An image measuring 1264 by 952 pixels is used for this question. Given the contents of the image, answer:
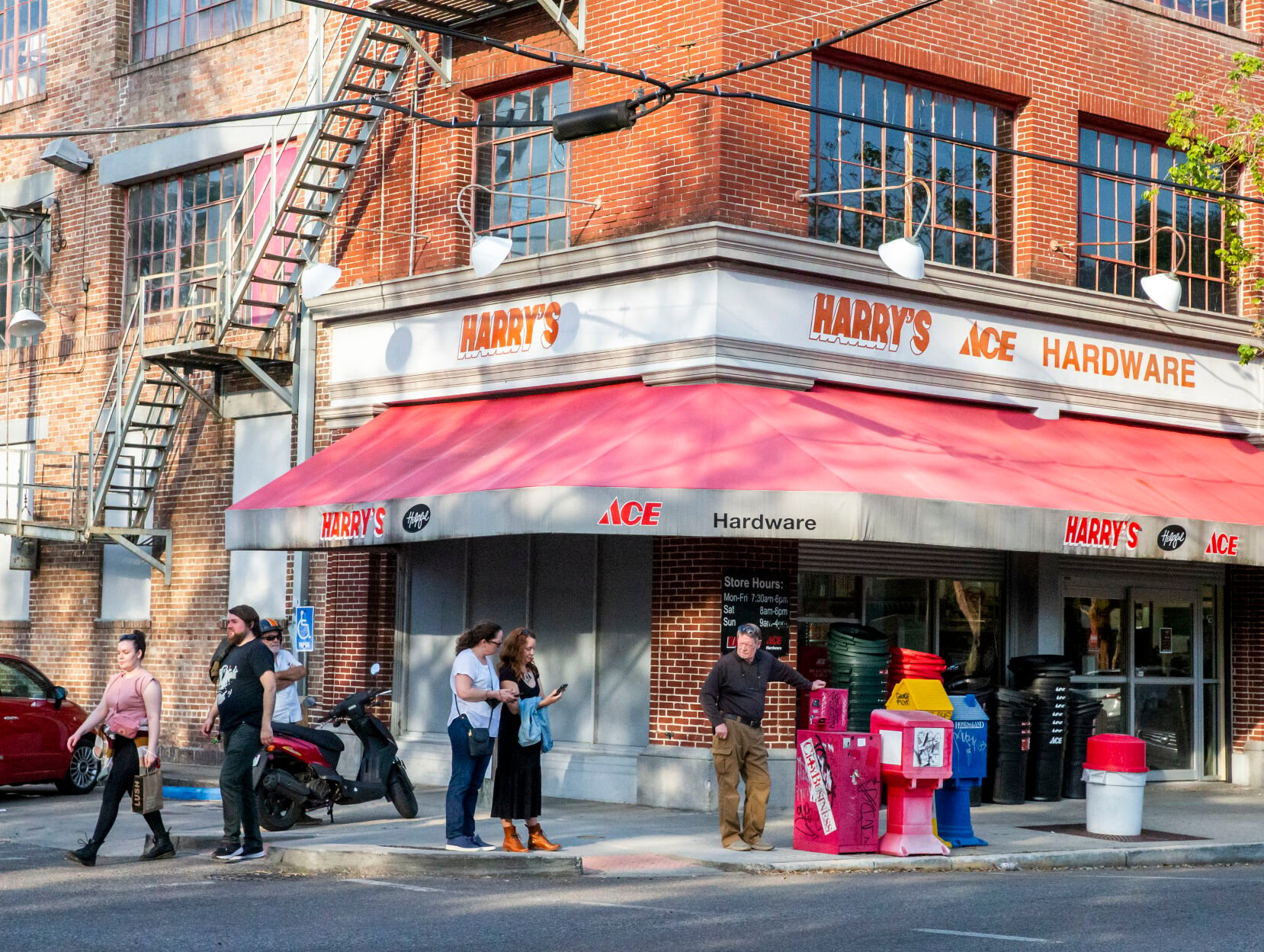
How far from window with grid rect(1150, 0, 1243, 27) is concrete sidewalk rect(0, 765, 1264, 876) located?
30.8ft

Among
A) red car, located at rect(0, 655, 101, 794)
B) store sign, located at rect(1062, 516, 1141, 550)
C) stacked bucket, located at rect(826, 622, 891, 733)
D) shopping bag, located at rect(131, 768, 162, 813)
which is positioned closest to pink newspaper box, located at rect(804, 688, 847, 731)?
stacked bucket, located at rect(826, 622, 891, 733)

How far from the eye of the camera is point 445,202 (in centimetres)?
1839

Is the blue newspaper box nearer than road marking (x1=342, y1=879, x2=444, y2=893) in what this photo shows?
No

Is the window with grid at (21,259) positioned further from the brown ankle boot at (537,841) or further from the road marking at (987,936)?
the road marking at (987,936)

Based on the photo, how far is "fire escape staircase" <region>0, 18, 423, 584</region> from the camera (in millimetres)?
18969

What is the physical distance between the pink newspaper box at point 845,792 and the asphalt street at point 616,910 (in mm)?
553

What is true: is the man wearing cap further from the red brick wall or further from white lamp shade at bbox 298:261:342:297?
white lamp shade at bbox 298:261:342:297

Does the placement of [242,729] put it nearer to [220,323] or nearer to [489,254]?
[489,254]

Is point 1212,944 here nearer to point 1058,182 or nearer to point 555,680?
point 555,680

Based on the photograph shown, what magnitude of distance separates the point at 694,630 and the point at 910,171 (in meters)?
5.51

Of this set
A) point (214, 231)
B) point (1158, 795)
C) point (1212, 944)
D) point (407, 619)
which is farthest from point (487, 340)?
point (1212, 944)

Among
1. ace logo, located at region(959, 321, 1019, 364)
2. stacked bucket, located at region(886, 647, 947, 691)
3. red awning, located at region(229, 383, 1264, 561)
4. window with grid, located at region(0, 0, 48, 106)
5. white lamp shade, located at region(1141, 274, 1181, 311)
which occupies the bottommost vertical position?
stacked bucket, located at region(886, 647, 947, 691)

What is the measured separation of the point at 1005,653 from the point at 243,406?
30.5 ft

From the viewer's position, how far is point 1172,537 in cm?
1655
